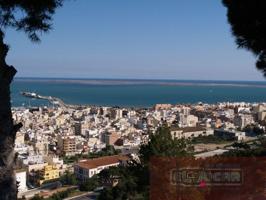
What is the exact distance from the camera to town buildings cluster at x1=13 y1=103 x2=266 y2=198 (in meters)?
23.1

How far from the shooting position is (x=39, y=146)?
30.2m

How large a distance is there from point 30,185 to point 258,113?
26.4 meters

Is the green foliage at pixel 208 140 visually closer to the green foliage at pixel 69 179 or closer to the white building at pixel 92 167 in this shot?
the white building at pixel 92 167

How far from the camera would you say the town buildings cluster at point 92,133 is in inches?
909

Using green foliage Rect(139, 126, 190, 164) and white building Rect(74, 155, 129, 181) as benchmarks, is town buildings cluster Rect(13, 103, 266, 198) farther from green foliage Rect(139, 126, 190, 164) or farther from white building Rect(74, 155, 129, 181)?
green foliage Rect(139, 126, 190, 164)

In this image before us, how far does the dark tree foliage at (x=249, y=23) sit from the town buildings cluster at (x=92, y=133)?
1573 centimetres

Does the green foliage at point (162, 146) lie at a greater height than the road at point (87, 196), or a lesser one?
greater

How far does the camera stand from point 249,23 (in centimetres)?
269

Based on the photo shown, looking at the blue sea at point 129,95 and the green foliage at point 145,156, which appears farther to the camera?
the blue sea at point 129,95

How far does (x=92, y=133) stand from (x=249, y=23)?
33.2m

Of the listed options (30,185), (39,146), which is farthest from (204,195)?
(39,146)

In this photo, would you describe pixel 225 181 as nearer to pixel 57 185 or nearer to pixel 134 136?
pixel 57 185

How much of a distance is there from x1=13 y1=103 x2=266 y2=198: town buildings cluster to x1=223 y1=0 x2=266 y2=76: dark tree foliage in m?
15.7

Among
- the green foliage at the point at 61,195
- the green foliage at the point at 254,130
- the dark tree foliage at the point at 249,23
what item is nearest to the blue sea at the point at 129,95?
the green foliage at the point at 254,130
